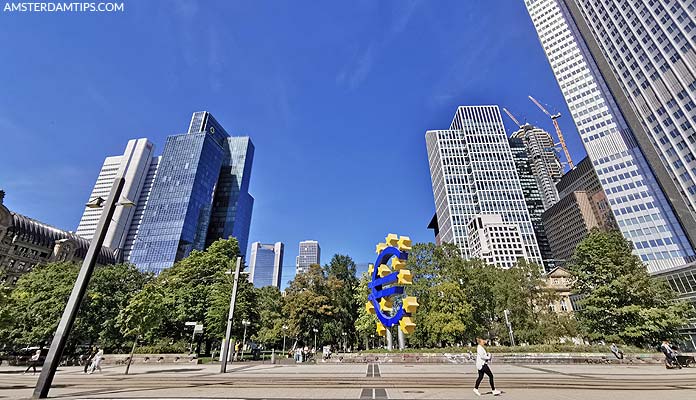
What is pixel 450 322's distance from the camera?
31266 mm

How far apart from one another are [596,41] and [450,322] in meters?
118

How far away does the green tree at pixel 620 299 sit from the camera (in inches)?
1077

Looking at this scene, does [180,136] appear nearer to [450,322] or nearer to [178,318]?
[178,318]

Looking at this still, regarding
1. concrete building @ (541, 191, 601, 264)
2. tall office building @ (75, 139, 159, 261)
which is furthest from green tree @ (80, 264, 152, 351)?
concrete building @ (541, 191, 601, 264)

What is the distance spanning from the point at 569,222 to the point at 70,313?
167 m

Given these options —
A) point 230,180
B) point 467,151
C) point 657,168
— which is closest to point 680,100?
point 657,168

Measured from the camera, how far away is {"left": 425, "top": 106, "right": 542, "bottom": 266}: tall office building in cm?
11969

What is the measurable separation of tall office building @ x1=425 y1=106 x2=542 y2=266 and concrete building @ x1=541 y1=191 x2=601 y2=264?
27.8 metres

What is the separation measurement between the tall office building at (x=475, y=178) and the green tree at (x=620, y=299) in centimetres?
8072

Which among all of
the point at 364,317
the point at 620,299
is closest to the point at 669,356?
the point at 620,299

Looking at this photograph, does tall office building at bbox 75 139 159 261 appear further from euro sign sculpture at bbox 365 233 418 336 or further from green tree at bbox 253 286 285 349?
euro sign sculpture at bbox 365 233 418 336

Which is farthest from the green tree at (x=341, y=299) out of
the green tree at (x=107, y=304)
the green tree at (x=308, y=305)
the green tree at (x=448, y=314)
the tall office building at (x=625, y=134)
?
the tall office building at (x=625, y=134)

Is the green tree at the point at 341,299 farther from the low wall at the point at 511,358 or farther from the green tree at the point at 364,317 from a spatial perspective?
the low wall at the point at 511,358

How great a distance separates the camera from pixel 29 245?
7225 centimetres
